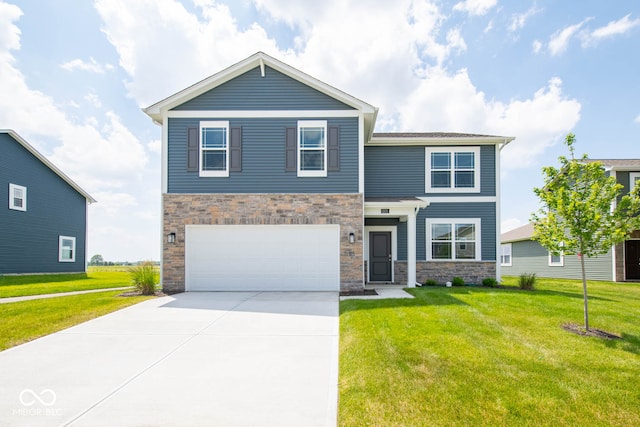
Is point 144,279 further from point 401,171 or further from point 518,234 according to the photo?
point 518,234

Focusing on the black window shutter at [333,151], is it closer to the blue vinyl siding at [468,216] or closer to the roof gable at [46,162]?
the blue vinyl siding at [468,216]

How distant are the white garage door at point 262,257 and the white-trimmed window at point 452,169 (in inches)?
197

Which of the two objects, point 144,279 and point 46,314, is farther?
point 144,279

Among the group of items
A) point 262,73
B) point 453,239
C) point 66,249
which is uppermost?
point 262,73

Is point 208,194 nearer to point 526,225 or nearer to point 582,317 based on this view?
point 582,317

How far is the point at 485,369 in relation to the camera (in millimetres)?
5039

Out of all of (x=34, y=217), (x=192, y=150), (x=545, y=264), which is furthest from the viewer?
(x=545, y=264)

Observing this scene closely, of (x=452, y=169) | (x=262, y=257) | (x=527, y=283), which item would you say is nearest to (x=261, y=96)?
(x=262, y=257)

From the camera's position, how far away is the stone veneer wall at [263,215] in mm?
11977

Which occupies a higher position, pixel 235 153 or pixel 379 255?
pixel 235 153

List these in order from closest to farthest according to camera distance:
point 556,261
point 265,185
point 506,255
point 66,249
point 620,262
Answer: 1. point 265,185
2. point 620,262
3. point 556,261
4. point 66,249
5. point 506,255

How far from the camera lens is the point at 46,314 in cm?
848

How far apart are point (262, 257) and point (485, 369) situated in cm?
828

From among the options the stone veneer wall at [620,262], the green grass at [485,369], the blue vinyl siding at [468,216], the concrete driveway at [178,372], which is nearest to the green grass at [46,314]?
the concrete driveway at [178,372]
